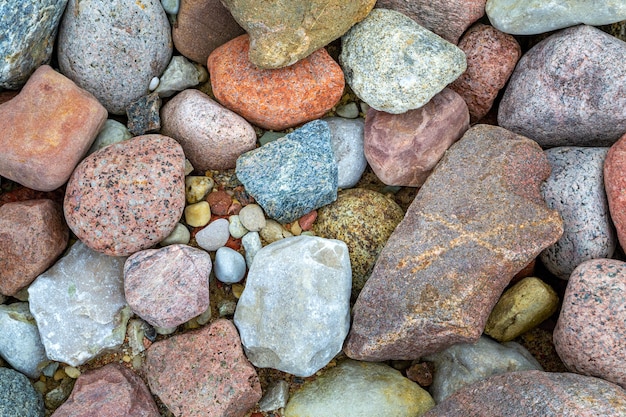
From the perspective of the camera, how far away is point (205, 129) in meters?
2.36

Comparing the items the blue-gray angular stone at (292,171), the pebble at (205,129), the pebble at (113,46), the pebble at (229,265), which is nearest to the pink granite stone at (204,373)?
the pebble at (229,265)

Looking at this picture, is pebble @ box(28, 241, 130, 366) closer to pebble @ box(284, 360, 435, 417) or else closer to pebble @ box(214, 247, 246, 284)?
pebble @ box(214, 247, 246, 284)

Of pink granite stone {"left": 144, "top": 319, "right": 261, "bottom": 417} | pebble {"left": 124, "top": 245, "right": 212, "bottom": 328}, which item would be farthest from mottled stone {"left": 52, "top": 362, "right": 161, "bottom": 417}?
pebble {"left": 124, "top": 245, "right": 212, "bottom": 328}

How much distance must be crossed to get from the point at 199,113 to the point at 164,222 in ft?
1.46

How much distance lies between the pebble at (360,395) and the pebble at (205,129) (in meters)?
0.95

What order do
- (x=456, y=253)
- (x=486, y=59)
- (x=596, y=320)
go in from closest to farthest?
(x=596, y=320) < (x=456, y=253) < (x=486, y=59)

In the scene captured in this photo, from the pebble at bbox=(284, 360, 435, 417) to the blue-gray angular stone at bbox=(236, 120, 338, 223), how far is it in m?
0.66

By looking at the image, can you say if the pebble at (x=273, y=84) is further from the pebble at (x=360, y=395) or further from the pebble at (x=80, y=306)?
the pebble at (x=360, y=395)

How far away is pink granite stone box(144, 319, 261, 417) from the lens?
2258 mm

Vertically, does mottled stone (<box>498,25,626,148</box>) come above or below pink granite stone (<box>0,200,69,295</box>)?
above

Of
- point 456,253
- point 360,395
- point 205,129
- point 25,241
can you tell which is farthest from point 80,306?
point 456,253

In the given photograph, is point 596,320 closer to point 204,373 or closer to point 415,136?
point 415,136

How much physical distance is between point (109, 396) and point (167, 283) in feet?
1.55

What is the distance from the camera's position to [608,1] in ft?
7.22
